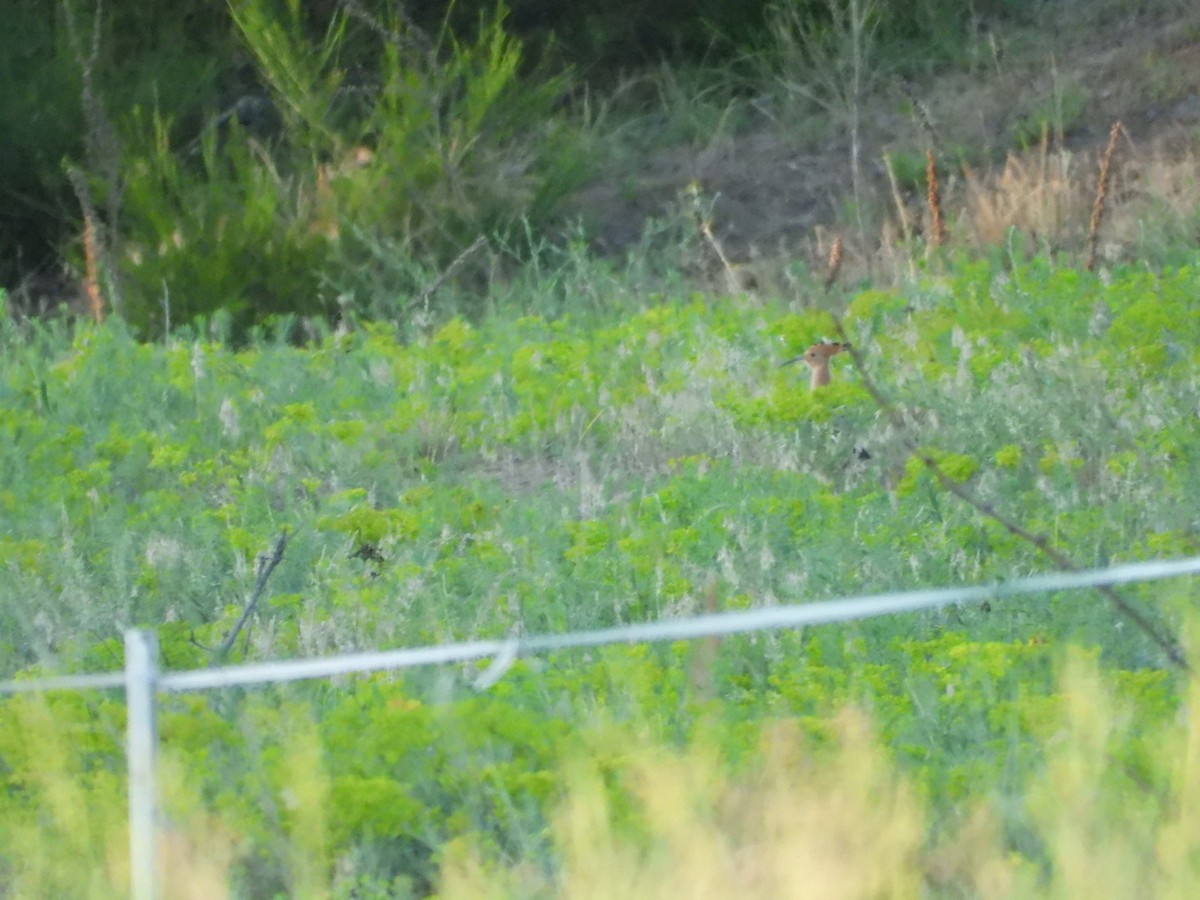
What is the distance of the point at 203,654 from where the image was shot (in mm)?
3551

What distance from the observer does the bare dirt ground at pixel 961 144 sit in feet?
31.6

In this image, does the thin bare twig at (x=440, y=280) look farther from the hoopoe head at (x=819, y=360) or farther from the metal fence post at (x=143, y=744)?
the metal fence post at (x=143, y=744)

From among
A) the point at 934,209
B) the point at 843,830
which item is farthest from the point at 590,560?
the point at 934,209

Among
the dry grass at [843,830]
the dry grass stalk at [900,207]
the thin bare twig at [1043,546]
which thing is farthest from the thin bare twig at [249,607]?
the dry grass stalk at [900,207]

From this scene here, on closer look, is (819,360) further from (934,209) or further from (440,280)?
(440,280)

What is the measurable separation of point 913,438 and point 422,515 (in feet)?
4.73

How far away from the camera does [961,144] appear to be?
34.6 ft

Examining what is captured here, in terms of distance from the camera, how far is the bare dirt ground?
9.63 meters

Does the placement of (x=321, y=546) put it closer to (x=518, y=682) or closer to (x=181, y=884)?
(x=518, y=682)

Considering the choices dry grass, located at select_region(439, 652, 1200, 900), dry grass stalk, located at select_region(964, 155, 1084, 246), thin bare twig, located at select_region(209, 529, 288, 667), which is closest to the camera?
dry grass, located at select_region(439, 652, 1200, 900)

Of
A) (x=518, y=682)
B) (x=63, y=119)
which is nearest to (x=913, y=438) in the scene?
(x=518, y=682)

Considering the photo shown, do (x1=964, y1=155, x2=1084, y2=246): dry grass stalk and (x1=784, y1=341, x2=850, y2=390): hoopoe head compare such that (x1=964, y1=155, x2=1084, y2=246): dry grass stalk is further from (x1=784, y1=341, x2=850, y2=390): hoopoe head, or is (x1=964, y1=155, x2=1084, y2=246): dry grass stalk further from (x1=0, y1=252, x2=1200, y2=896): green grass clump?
(x1=784, y1=341, x2=850, y2=390): hoopoe head

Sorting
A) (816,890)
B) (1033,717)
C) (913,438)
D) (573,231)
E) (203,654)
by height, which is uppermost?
(816,890)

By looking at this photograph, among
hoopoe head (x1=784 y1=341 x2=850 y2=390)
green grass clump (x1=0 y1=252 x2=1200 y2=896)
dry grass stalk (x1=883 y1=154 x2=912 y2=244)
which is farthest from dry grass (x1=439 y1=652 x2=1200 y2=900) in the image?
dry grass stalk (x1=883 y1=154 x2=912 y2=244)
